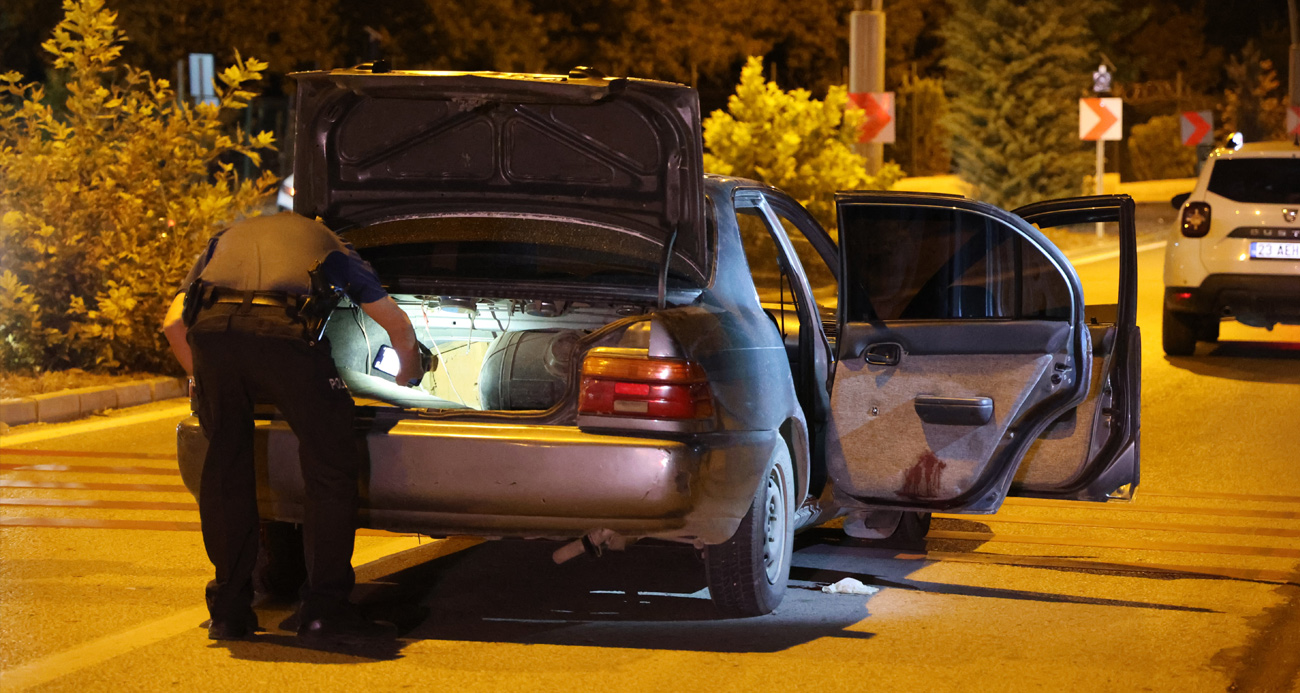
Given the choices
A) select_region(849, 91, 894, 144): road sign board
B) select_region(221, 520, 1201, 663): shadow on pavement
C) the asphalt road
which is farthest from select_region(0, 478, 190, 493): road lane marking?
select_region(849, 91, 894, 144): road sign board

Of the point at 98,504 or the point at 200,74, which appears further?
the point at 200,74

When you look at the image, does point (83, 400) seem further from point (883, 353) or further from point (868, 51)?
point (868, 51)

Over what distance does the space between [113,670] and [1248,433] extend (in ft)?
24.3

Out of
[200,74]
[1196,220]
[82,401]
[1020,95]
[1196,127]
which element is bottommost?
[82,401]

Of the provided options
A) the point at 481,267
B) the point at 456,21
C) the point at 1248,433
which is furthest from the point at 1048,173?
the point at 481,267

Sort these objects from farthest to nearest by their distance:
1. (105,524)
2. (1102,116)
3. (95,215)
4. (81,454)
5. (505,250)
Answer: (1102,116)
(95,215)
(81,454)
(105,524)
(505,250)

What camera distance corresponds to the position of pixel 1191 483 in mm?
8859

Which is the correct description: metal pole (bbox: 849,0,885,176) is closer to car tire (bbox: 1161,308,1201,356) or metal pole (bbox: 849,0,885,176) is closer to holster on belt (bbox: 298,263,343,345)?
car tire (bbox: 1161,308,1201,356)

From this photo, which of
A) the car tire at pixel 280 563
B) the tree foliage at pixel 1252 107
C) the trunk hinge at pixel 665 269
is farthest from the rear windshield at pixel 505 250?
the tree foliage at pixel 1252 107

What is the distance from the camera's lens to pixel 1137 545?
7348 mm

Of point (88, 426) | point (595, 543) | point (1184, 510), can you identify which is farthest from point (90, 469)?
point (1184, 510)

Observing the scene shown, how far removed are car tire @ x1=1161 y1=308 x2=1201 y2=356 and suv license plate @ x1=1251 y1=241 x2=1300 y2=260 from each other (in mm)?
855

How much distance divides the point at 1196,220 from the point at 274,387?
10.0 metres

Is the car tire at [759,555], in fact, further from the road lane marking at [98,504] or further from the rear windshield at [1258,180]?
the rear windshield at [1258,180]
